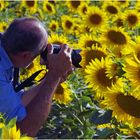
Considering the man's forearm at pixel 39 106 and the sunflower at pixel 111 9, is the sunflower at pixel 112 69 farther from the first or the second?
the sunflower at pixel 111 9

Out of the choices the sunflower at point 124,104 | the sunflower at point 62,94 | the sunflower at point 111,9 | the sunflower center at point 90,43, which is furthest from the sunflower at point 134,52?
the sunflower at point 111,9

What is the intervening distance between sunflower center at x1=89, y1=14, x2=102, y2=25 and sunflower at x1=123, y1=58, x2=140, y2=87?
200 cm

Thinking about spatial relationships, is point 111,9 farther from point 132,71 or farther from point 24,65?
point 132,71

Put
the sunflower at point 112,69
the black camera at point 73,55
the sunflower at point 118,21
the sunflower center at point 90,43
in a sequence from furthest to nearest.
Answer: the sunflower at point 118,21, the sunflower center at point 90,43, the black camera at point 73,55, the sunflower at point 112,69

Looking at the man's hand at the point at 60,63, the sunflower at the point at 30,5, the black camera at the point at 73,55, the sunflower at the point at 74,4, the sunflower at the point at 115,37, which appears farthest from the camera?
the sunflower at the point at 30,5

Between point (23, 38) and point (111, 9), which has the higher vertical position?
point (23, 38)

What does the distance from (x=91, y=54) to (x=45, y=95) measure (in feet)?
1.61

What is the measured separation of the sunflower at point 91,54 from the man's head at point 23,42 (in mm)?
313

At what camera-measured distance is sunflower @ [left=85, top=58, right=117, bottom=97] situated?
89.2 inches

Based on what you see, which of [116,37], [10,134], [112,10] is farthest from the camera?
[112,10]

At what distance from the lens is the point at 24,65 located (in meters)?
2.19

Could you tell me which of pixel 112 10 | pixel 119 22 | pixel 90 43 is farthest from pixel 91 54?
pixel 112 10

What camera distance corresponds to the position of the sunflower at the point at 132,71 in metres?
1.84

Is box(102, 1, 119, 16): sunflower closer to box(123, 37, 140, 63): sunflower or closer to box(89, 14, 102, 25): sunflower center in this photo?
box(89, 14, 102, 25): sunflower center
